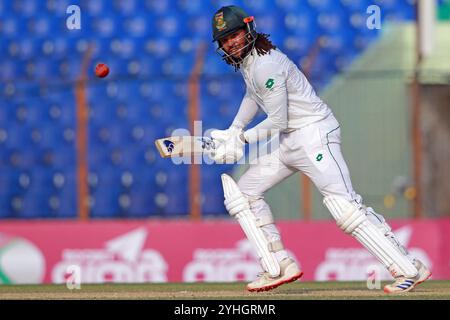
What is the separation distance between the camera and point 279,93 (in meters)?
7.09

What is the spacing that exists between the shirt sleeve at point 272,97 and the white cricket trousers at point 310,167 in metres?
0.21

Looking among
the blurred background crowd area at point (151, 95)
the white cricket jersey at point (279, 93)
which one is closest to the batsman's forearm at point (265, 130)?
the white cricket jersey at point (279, 93)

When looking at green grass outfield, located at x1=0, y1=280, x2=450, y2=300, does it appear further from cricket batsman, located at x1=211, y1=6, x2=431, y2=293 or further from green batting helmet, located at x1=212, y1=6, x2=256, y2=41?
green batting helmet, located at x1=212, y1=6, x2=256, y2=41

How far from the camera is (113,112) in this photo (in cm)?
1316

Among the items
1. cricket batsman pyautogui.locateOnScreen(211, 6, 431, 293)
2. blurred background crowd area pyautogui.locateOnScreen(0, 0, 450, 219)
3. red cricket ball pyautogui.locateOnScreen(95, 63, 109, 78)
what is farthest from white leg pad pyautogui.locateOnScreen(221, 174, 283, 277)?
blurred background crowd area pyautogui.locateOnScreen(0, 0, 450, 219)

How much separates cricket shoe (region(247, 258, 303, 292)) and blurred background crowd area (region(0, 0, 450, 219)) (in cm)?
372

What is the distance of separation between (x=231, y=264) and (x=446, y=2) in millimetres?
5097

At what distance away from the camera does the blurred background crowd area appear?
36.8 feet

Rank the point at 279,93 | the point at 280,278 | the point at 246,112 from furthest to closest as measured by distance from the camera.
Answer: the point at 246,112 < the point at 280,278 < the point at 279,93

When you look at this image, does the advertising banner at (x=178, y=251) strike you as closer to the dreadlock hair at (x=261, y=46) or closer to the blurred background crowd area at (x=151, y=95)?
the blurred background crowd area at (x=151, y=95)

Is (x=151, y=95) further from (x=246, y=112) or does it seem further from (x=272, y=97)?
(x=272, y=97)

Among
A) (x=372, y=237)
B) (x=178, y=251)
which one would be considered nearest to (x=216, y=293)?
(x=372, y=237)

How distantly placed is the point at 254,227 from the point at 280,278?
1.19 ft

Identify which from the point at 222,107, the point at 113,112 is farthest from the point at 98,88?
the point at 222,107
